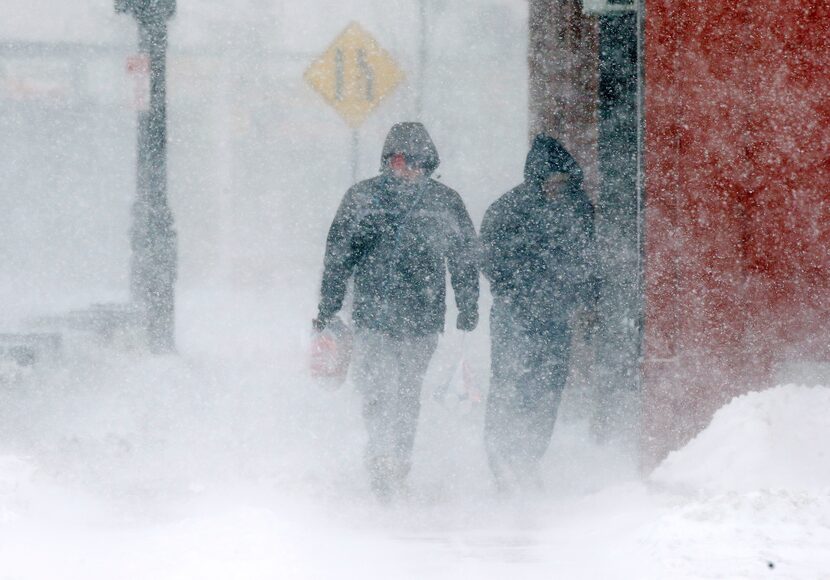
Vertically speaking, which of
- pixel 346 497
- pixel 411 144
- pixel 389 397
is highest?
pixel 411 144

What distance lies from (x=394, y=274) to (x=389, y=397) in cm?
66

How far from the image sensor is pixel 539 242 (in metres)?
6.16

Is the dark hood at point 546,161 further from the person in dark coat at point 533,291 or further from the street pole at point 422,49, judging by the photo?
the street pole at point 422,49

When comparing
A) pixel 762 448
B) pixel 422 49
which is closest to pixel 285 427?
pixel 762 448

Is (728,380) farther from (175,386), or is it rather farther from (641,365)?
(175,386)

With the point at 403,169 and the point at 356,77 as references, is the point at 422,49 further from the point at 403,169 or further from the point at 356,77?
the point at 403,169

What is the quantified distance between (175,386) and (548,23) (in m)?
4.37

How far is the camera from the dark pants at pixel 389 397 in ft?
19.2

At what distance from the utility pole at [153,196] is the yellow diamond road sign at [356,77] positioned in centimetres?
193

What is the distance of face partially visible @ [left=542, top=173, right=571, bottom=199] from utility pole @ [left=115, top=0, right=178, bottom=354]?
4.95 metres

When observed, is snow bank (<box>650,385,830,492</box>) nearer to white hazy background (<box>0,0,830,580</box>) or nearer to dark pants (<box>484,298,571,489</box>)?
white hazy background (<box>0,0,830,580</box>)

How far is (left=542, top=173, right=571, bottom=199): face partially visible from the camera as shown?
243 inches

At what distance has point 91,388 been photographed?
9.17m

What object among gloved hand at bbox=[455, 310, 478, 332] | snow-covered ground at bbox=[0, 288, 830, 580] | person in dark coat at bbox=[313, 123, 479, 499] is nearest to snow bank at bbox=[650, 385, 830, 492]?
snow-covered ground at bbox=[0, 288, 830, 580]
